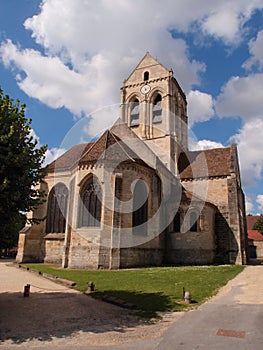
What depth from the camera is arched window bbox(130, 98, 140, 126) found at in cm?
3450

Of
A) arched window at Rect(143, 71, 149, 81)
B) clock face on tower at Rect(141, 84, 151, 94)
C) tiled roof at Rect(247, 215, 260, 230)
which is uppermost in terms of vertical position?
arched window at Rect(143, 71, 149, 81)

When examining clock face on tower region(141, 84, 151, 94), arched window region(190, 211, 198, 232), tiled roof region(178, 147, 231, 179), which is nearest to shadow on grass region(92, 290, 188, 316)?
arched window region(190, 211, 198, 232)

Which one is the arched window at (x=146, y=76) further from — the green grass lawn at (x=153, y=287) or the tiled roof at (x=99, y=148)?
the green grass lawn at (x=153, y=287)

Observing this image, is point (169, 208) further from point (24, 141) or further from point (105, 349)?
point (105, 349)

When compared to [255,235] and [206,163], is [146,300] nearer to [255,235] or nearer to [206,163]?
[206,163]

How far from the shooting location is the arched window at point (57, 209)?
2344 cm

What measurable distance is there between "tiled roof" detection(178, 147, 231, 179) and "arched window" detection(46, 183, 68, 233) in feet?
40.0

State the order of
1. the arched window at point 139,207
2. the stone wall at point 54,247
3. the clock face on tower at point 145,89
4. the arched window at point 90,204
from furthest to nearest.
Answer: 1. the clock face on tower at point 145,89
2. the stone wall at point 54,247
3. the arched window at point 139,207
4. the arched window at point 90,204

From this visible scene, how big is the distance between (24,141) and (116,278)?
8.34m

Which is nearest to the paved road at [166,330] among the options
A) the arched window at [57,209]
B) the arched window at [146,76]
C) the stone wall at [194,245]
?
the stone wall at [194,245]

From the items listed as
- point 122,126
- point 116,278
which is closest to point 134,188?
point 116,278

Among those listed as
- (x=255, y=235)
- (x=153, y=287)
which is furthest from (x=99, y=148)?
(x=255, y=235)

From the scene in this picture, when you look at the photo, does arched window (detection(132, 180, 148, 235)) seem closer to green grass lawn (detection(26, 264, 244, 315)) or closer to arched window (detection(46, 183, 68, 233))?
green grass lawn (detection(26, 264, 244, 315))

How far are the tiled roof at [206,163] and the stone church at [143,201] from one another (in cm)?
10
